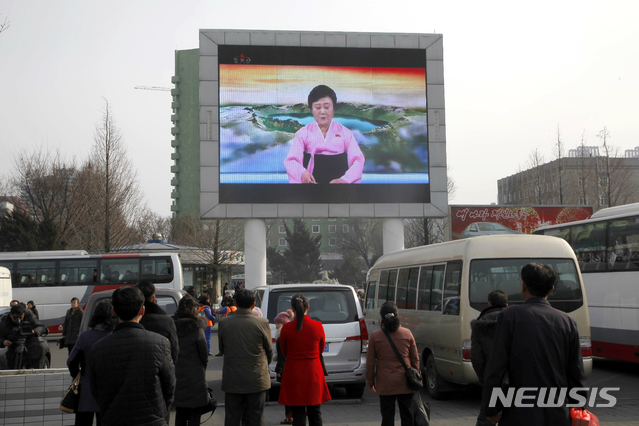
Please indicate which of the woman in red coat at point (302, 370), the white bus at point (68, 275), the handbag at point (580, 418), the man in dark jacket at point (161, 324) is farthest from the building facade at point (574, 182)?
the handbag at point (580, 418)

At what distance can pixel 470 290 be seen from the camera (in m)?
9.55

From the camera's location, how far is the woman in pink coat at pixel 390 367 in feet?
21.2

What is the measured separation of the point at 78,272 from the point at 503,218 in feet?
68.7

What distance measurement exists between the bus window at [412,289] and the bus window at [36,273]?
60.8 ft

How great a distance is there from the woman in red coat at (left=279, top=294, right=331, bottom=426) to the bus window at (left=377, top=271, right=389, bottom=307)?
7445 millimetres

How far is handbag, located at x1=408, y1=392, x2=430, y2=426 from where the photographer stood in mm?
6422

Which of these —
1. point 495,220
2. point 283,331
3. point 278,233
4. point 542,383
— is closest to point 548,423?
point 542,383

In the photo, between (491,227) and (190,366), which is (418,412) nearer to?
(190,366)

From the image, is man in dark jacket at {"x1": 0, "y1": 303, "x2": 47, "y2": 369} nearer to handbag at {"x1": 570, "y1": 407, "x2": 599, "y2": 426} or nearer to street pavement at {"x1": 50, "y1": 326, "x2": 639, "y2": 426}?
street pavement at {"x1": 50, "y1": 326, "x2": 639, "y2": 426}

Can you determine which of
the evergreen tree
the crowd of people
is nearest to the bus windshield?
the crowd of people

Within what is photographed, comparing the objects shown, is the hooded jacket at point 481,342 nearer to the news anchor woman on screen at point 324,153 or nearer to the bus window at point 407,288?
the bus window at point 407,288

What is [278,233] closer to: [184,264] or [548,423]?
[184,264]

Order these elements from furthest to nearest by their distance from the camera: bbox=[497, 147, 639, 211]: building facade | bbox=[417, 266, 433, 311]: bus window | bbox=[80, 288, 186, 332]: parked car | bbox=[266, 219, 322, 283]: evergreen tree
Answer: bbox=[266, 219, 322, 283]: evergreen tree < bbox=[497, 147, 639, 211]: building facade < bbox=[417, 266, 433, 311]: bus window < bbox=[80, 288, 186, 332]: parked car

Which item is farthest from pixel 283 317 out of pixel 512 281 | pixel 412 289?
pixel 412 289
